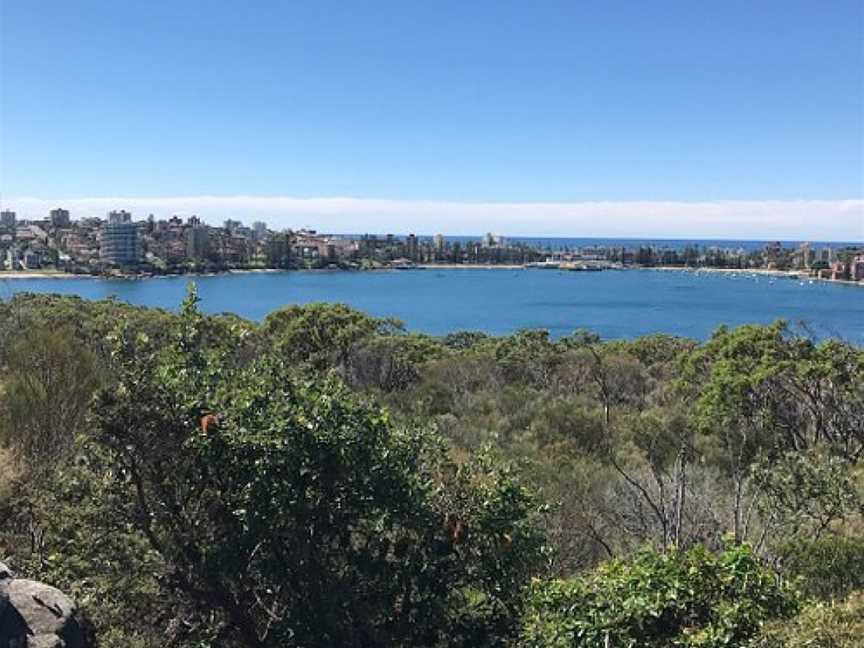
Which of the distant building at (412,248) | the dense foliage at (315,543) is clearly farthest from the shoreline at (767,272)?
the dense foliage at (315,543)

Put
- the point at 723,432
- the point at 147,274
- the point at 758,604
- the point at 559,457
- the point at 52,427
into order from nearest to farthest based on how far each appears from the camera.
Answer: the point at 758,604 → the point at 52,427 → the point at 559,457 → the point at 723,432 → the point at 147,274

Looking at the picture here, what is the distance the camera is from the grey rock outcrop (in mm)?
4957

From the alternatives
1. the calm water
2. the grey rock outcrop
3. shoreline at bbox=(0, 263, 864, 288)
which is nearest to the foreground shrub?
the grey rock outcrop

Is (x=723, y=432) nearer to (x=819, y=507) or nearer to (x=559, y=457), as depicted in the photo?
(x=559, y=457)

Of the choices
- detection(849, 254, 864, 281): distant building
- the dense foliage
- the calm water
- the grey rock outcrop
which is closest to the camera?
the dense foliage

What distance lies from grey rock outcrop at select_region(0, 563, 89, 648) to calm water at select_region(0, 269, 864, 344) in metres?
55.8

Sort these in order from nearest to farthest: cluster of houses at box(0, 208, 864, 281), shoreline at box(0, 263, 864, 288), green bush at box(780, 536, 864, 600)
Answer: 1. green bush at box(780, 536, 864, 600)
2. shoreline at box(0, 263, 864, 288)
3. cluster of houses at box(0, 208, 864, 281)

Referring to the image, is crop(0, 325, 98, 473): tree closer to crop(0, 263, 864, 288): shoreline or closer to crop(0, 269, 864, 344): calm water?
crop(0, 269, 864, 344): calm water

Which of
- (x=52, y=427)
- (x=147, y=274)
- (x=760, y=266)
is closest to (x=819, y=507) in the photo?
(x=52, y=427)

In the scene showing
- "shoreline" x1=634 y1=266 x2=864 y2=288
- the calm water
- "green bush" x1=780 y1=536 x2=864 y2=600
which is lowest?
the calm water

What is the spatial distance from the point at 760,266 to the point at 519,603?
193 meters

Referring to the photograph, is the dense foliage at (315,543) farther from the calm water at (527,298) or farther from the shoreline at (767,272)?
the shoreline at (767,272)

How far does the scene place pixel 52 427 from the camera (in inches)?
405

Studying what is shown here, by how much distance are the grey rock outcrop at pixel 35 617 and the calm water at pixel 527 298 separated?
5580cm
